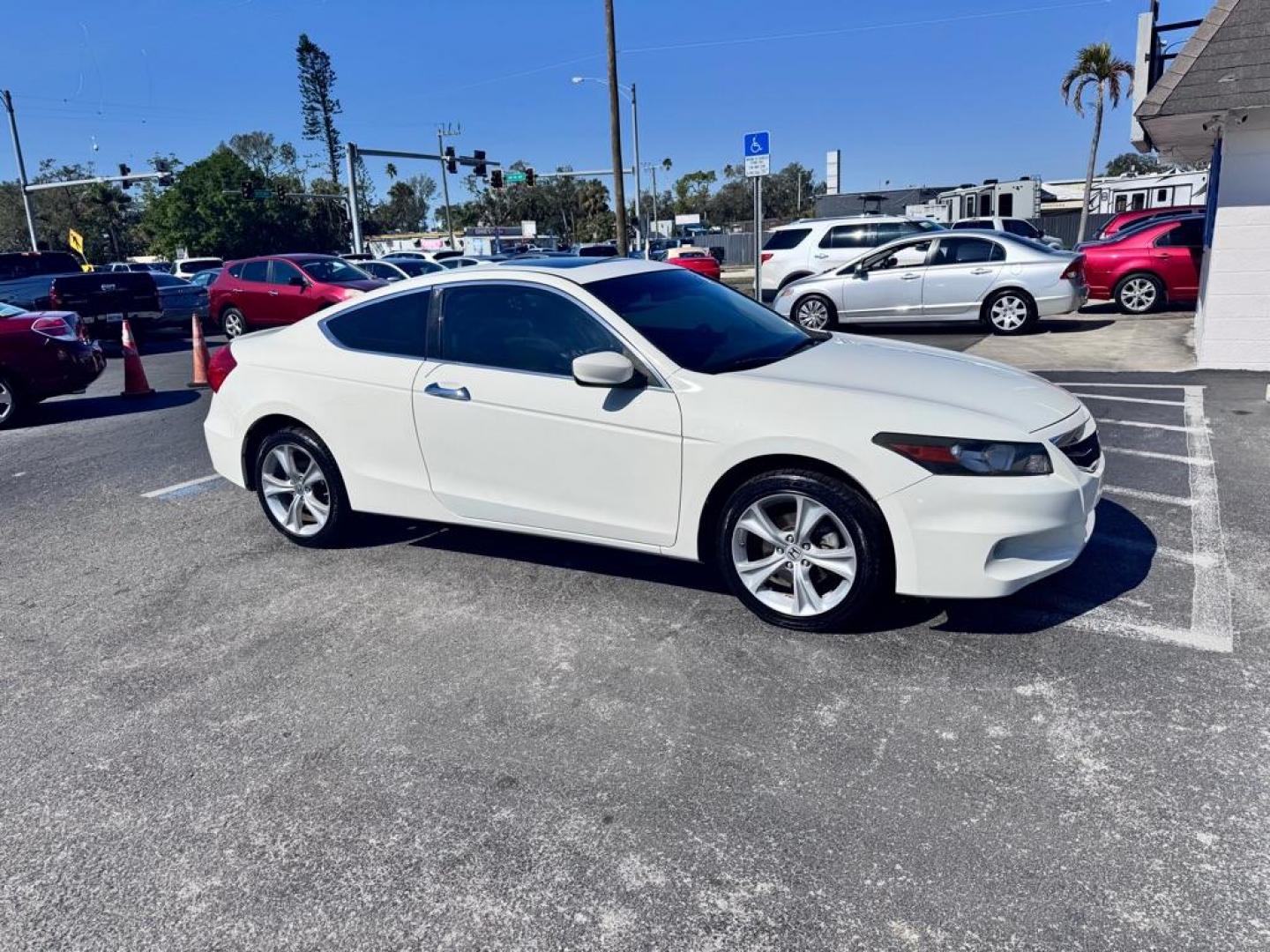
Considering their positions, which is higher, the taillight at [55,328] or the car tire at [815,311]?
the taillight at [55,328]

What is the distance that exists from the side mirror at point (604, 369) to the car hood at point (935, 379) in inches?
21.7

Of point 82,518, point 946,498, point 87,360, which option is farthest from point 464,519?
point 87,360

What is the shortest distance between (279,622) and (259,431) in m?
1.45

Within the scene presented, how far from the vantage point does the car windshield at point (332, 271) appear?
674 inches

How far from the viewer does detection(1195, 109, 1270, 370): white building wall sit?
32.2 ft

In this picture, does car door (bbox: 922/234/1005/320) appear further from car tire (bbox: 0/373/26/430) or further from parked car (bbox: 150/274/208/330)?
parked car (bbox: 150/274/208/330)

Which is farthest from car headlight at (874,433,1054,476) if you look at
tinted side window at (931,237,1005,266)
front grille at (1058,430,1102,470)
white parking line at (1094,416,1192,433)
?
tinted side window at (931,237,1005,266)

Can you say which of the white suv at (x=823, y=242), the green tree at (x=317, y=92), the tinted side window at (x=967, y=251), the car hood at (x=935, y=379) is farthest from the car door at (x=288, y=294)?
the green tree at (x=317, y=92)

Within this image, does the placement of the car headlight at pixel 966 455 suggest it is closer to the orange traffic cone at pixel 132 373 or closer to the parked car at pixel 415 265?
the orange traffic cone at pixel 132 373

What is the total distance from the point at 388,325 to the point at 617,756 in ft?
9.15

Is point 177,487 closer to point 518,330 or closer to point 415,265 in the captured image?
point 518,330

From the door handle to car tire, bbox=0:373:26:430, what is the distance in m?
7.52

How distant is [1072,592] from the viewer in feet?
14.3

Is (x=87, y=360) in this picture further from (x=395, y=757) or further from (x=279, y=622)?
(x=395, y=757)
